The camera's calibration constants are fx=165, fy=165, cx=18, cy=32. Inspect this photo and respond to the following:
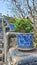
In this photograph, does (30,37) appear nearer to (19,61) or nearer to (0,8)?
(19,61)

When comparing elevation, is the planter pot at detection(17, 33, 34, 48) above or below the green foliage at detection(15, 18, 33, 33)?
below

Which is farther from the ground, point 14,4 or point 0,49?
point 14,4

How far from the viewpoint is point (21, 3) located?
2.58 metres

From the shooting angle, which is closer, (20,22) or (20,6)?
(20,22)

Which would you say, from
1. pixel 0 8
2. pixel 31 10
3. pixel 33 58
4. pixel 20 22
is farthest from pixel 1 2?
pixel 33 58

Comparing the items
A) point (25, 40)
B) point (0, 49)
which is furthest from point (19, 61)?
point (0, 49)

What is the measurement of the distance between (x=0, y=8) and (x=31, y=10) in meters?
0.63

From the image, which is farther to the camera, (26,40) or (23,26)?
(23,26)

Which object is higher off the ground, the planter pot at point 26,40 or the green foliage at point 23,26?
the green foliage at point 23,26

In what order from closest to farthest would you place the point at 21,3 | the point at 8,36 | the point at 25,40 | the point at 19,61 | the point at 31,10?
1. the point at 19,61
2. the point at 25,40
3. the point at 8,36
4. the point at 31,10
5. the point at 21,3

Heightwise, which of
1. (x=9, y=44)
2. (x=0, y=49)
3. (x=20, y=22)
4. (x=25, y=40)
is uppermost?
(x=20, y=22)

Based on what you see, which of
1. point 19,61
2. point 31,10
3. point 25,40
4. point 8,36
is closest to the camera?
point 19,61

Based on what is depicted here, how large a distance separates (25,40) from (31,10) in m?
1.08

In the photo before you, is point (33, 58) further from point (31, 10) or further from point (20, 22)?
point (31, 10)
